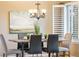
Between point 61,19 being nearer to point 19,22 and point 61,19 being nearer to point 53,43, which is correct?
point 19,22

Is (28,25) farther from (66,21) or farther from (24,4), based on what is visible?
(66,21)

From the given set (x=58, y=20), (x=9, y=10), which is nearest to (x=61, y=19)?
(x=58, y=20)

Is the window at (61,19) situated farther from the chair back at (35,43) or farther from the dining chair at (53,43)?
the chair back at (35,43)

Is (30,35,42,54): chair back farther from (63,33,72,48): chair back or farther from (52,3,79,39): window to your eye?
(52,3,79,39): window

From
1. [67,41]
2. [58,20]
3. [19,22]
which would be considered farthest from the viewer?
[19,22]

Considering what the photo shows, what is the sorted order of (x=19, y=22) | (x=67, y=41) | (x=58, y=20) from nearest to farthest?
(x=67, y=41), (x=58, y=20), (x=19, y=22)

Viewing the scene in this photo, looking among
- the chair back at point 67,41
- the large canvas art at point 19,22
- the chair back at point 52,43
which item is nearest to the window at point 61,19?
the large canvas art at point 19,22

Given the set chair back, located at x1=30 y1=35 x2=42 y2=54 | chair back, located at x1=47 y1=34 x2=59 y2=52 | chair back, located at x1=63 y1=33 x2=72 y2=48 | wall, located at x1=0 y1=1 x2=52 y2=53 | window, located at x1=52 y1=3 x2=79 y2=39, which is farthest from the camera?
wall, located at x1=0 y1=1 x2=52 y2=53

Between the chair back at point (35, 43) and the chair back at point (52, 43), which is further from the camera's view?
the chair back at point (52, 43)

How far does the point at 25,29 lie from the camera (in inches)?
312

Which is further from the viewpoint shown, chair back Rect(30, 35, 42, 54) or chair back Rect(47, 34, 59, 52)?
chair back Rect(47, 34, 59, 52)

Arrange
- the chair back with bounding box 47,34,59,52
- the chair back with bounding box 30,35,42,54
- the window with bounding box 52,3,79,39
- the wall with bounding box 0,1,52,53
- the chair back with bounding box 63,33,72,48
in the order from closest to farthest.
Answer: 1. the chair back with bounding box 30,35,42,54
2. the chair back with bounding box 47,34,59,52
3. the chair back with bounding box 63,33,72,48
4. the window with bounding box 52,3,79,39
5. the wall with bounding box 0,1,52,53

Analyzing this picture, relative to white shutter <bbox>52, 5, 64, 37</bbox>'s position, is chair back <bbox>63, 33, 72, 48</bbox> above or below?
below

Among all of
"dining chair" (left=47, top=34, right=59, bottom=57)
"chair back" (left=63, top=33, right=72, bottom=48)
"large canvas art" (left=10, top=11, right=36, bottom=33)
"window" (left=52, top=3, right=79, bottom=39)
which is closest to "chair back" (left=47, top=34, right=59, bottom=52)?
"dining chair" (left=47, top=34, right=59, bottom=57)
